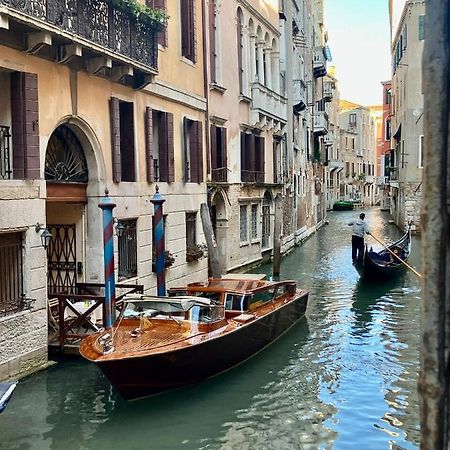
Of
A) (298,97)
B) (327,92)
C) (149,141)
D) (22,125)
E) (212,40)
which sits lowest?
(22,125)

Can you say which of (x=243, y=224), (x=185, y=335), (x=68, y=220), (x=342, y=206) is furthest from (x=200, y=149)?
(x=342, y=206)

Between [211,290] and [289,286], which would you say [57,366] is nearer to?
[211,290]

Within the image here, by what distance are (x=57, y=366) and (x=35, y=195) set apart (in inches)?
79.3

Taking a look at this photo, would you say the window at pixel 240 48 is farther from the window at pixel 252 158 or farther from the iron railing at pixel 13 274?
the iron railing at pixel 13 274

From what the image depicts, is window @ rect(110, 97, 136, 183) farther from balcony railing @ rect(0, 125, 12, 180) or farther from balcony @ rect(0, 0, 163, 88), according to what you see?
balcony railing @ rect(0, 125, 12, 180)

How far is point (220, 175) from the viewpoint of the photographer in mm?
14656

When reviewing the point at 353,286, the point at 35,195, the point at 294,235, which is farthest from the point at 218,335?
the point at 294,235

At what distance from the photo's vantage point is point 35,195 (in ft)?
23.8

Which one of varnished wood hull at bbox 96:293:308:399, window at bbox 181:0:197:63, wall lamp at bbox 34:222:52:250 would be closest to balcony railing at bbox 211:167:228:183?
window at bbox 181:0:197:63

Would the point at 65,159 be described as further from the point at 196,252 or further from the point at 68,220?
the point at 196,252

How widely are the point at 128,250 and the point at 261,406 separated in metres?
4.07

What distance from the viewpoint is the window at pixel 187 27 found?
1232cm

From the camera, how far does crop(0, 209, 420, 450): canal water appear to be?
571 cm

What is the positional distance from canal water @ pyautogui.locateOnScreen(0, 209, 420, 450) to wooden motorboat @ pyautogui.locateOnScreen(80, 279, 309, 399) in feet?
0.59
